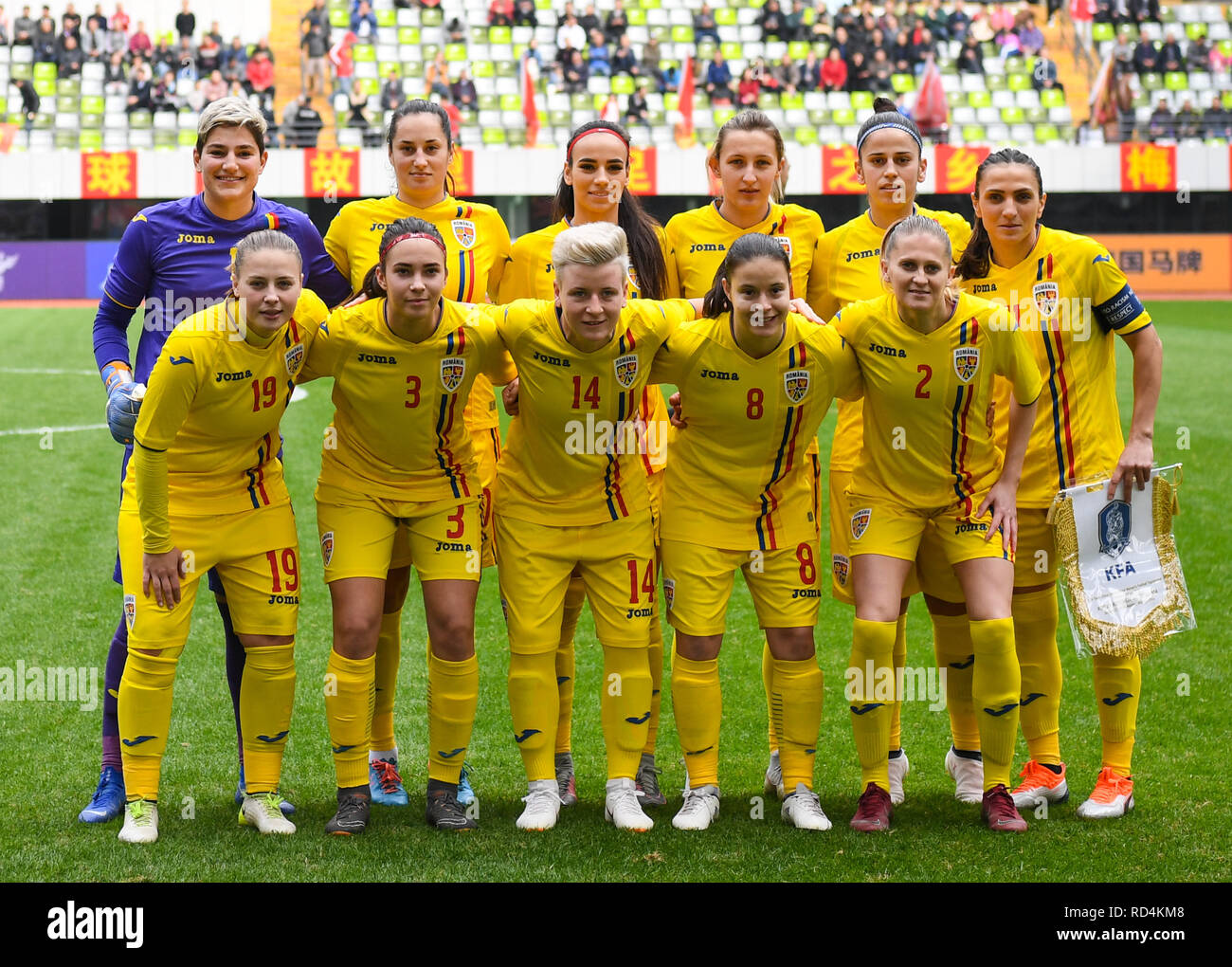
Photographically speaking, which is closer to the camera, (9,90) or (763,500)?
(763,500)

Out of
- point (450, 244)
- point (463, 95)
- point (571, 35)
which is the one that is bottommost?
point (450, 244)

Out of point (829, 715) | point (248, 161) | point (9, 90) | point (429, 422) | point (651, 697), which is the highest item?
point (9, 90)

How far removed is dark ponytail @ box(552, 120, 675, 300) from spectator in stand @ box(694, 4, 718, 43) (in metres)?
26.2

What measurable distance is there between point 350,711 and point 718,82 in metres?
25.5

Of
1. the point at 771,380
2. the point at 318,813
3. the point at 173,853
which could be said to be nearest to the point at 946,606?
the point at 771,380

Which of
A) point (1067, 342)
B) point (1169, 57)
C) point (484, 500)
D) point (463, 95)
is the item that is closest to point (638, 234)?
point (484, 500)

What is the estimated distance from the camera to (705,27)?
2988 cm

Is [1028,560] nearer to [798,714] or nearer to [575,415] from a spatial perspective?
[798,714]

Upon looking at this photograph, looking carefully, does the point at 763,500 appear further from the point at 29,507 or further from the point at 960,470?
the point at 29,507

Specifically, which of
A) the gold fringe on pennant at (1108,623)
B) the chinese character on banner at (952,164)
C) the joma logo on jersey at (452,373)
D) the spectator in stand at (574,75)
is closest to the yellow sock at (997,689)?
the gold fringe on pennant at (1108,623)

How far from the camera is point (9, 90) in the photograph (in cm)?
2814

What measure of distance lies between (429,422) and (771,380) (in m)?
1.10
